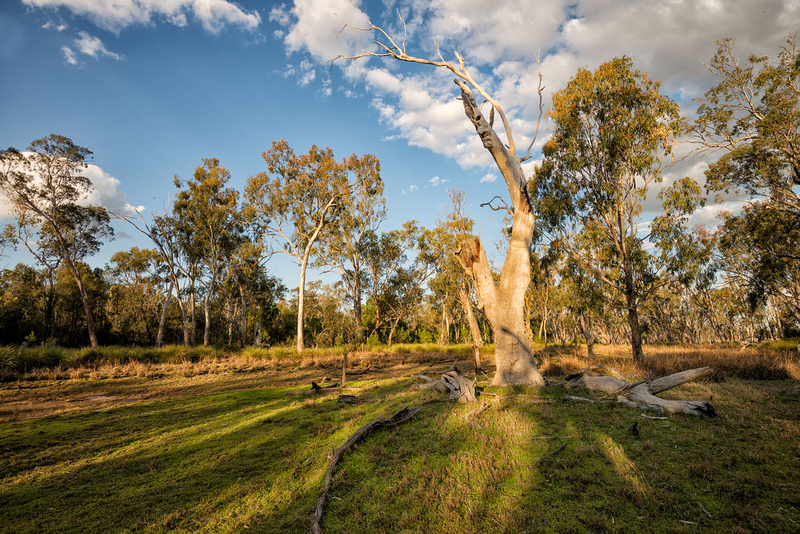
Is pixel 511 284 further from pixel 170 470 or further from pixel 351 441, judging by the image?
pixel 170 470

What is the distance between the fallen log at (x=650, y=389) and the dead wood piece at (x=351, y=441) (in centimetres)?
400

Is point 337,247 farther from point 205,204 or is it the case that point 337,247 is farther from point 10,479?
point 10,479

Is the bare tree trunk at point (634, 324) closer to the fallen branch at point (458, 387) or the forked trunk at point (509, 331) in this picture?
the forked trunk at point (509, 331)

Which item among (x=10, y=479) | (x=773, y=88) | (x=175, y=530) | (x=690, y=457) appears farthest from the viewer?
(x=773, y=88)

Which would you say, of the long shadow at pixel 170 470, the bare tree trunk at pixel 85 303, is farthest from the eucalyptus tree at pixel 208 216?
the long shadow at pixel 170 470

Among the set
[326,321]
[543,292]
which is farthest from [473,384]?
[326,321]

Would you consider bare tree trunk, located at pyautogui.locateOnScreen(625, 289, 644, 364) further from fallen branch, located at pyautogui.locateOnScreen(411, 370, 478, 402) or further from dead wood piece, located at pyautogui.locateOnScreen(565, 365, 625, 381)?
fallen branch, located at pyautogui.locateOnScreen(411, 370, 478, 402)

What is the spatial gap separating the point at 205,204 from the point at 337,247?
1269 cm

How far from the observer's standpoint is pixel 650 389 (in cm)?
632

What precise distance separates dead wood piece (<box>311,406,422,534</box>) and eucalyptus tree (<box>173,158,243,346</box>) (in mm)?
27909

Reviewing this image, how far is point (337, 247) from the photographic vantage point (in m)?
33.5

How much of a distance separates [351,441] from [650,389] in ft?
19.3

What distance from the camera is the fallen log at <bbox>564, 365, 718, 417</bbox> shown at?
201 inches

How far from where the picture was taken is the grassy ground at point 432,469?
9.53 feet
